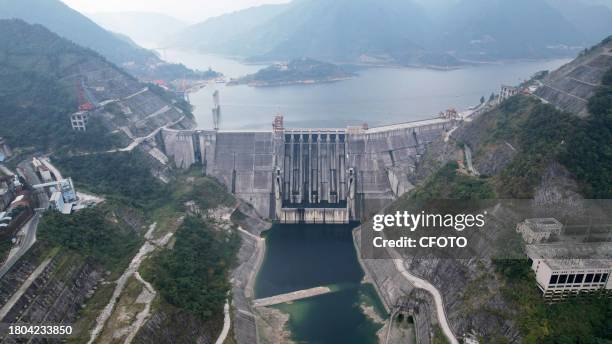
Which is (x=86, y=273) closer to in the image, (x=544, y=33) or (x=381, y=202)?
(x=381, y=202)

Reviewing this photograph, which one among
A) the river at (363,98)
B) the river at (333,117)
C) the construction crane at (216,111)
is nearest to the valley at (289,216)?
the river at (333,117)

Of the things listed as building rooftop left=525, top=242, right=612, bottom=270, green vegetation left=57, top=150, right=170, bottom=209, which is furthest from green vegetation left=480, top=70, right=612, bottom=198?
green vegetation left=57, top=150, right=170, bottom=209

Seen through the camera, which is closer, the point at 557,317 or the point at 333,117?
the point at 557,317

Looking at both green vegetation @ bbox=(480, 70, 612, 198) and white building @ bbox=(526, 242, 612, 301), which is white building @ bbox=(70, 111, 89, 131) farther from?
white building @ bbox=(526, 242, 612, 301)

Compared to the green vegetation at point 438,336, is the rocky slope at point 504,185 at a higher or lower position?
higher

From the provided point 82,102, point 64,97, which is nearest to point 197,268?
point 82,102

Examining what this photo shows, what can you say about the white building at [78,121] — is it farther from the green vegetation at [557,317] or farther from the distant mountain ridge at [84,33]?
the distant mountain ridge at [84,33]

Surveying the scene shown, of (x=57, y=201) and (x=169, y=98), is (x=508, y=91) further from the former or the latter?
(x=169, y=98)

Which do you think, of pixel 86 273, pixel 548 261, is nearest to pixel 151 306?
pixel 86 273
